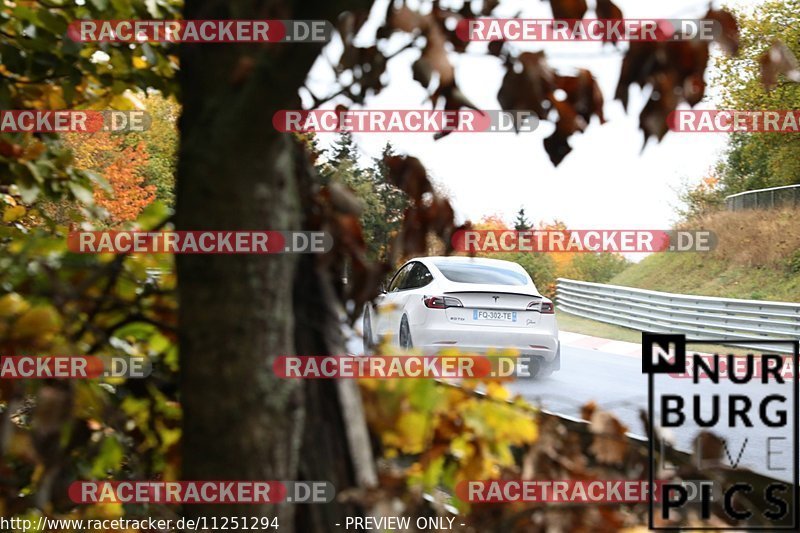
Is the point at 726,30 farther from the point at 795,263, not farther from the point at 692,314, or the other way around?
the point at 795,263

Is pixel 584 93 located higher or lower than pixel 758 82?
lower

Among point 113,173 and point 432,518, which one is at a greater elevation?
point 113,173

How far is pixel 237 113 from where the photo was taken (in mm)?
1718

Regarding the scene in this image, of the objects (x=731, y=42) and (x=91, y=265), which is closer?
(x=731, y=42)

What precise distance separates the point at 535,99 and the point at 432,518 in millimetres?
1115

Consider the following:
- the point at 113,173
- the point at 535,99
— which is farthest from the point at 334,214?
the point at 113,173

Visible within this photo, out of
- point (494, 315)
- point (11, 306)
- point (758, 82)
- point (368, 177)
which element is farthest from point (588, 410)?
point (758, 82)

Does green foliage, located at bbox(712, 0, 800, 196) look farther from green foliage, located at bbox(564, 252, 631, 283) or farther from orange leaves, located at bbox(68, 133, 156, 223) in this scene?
orange leaves, located at bbox(68, 133, 156, 223)

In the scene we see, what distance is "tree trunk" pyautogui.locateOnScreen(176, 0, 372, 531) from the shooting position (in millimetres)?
1756

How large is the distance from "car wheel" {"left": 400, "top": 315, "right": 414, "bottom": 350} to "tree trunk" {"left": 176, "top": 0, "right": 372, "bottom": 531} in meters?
9.56

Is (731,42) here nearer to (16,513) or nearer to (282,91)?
(282,91)

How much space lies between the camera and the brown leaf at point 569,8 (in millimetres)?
1749

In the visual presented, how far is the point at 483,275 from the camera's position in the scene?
11.1 m

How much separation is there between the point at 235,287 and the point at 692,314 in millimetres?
21469
